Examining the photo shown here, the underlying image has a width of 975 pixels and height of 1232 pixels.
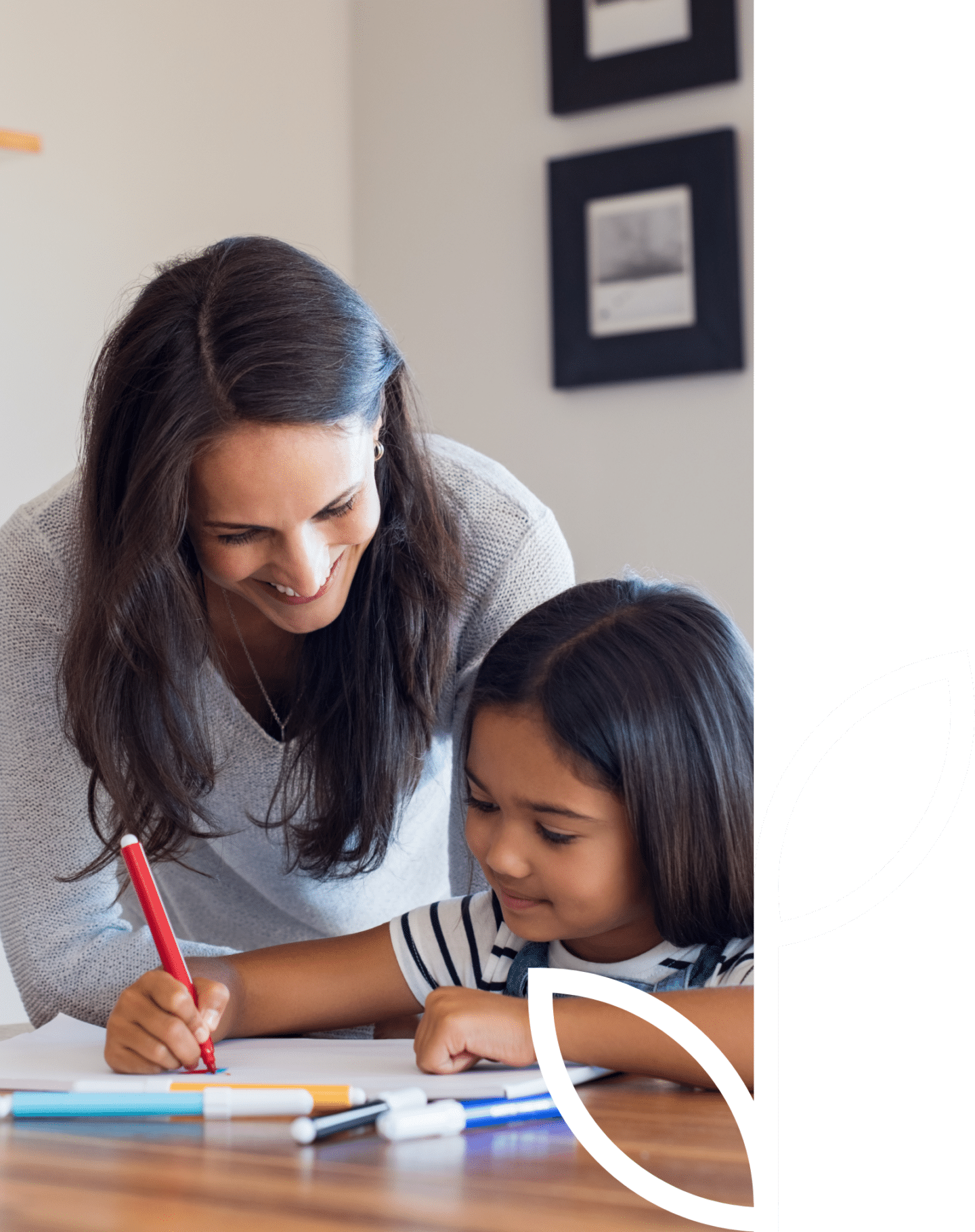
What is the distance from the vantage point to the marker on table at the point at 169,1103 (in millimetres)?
628

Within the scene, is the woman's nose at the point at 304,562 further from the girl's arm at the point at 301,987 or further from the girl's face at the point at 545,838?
the girl's arm at the point at 301,987

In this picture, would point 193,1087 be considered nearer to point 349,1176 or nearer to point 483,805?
point 349,1176

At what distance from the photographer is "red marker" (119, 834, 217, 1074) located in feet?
2.52

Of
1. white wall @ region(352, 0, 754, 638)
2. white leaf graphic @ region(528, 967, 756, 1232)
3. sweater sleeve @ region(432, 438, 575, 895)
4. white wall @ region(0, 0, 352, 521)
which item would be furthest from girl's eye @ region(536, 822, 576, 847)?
white wall @ region(0, 0, 352, 521)

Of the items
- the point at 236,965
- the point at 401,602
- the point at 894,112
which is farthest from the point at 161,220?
the point at 894,112

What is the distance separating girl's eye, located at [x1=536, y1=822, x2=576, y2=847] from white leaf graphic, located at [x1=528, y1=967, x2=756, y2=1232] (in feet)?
1.75

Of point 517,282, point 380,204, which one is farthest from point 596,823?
point 380,204

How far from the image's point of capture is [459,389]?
94.8 inches

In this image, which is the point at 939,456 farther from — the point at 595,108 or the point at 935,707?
the point at 595,108

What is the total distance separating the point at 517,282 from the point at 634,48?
0.40 metres

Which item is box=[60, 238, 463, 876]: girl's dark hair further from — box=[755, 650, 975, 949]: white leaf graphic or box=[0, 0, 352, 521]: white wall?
box=[0, 0, 352, 521]: white wall

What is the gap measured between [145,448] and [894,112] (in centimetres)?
68

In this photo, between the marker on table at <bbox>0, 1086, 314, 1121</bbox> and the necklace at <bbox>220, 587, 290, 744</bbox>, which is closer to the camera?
the marker on table at <bbox>0, 1086, 314, 1121</bbox>

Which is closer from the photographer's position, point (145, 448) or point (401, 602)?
point (145, 448)
